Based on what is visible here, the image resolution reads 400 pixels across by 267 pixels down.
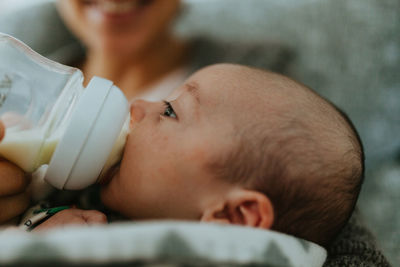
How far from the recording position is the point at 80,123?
639mm

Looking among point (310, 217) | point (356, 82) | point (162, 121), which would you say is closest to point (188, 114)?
point (162, 121)

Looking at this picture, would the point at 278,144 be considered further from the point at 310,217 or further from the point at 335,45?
the point at 335,45

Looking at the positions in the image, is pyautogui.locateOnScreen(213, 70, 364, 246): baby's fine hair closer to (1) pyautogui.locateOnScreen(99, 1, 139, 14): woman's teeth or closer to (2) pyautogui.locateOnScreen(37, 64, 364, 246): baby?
(2) pyautogui.locateOnScreen(37, 64, 364, 246): baby

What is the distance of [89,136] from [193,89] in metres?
0.22

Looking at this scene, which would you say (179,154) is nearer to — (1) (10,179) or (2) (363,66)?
(1) (10,179)

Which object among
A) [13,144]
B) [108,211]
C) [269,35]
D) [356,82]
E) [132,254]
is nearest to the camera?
[132,254]

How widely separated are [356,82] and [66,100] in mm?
970

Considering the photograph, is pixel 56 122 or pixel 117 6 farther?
pixel 117 6

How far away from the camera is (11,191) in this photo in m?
0.67

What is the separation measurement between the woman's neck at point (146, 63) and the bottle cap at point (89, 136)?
871mm

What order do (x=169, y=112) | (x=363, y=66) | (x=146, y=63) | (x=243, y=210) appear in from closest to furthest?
(x=243, y=210) < (x=169, y=112) < (x=363, y=66) < (x=146, y=63)

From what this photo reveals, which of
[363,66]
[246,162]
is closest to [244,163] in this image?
[246,162]

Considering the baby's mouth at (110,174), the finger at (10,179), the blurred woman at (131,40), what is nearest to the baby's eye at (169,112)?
the baby's mouth at (110,174)

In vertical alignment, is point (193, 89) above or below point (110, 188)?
above
